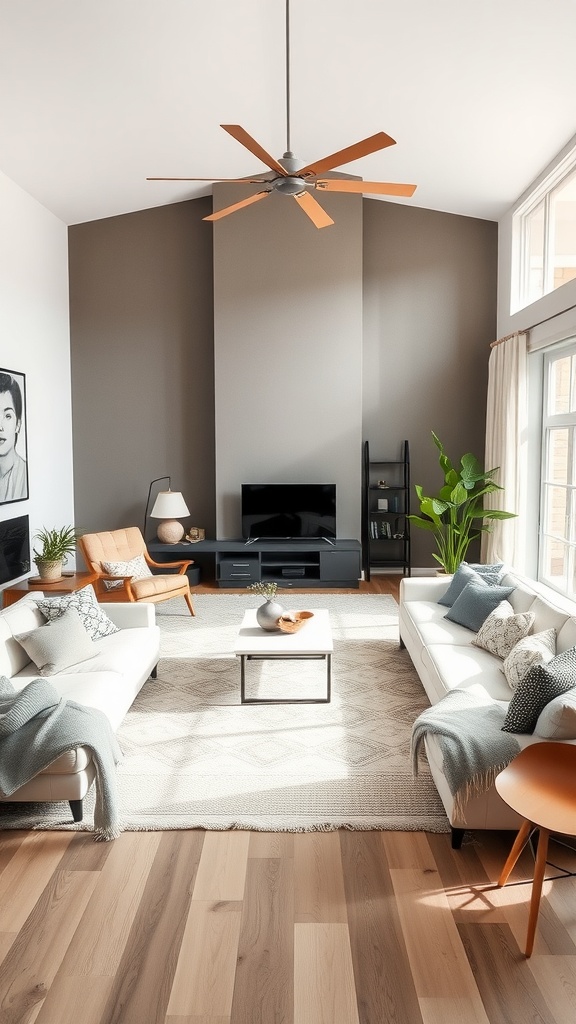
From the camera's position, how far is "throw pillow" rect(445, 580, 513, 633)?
4.48 metres

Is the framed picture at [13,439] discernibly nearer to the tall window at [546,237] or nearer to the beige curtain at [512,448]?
the beige curtain at [512,448]

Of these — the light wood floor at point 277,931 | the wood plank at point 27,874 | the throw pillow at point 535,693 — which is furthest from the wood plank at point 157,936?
the throw pillow at point 535,693

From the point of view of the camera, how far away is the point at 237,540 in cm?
793

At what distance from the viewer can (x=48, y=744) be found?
2910 millimetres

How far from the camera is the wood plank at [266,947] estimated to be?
2.05 metres

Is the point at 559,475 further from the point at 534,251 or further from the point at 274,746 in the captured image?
the point at 274,746

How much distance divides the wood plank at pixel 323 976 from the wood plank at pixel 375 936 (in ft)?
0.09

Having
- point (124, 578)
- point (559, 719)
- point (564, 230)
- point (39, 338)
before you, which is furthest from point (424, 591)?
point (39, 338)

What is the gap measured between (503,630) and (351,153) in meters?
2.45

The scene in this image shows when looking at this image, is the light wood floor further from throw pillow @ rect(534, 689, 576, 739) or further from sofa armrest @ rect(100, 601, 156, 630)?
sofa armrest @ rect(100, 601, 156, 630)

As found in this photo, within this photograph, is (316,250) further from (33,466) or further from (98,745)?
(98,745)

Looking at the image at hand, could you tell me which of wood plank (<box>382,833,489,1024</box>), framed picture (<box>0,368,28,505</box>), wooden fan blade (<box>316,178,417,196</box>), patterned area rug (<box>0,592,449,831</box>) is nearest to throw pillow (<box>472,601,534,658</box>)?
patterned area rug (<box>0,592,449,831</box>)

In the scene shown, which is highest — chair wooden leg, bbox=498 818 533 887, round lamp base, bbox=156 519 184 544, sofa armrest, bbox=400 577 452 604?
round lamp base, bbox=156 519 184 544

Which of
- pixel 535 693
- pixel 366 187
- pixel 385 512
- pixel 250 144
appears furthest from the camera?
pixel 385 512
